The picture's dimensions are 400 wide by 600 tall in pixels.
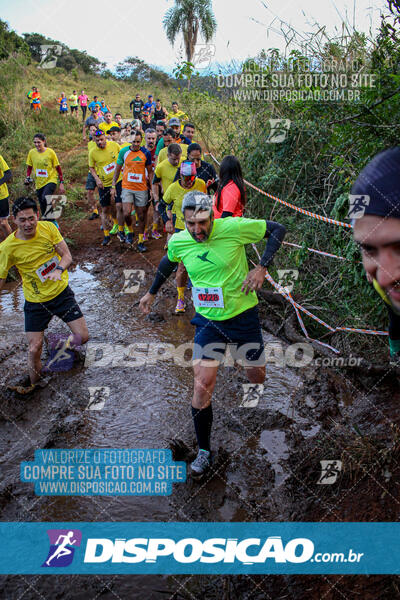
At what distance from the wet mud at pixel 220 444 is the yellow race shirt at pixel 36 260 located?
1.08 metres

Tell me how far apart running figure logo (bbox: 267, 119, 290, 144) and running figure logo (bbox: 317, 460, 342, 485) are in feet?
18.6

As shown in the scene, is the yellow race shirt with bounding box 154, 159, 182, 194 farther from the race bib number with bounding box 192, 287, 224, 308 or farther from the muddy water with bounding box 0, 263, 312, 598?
the race bib number with bounding box 192, 287, 224, 308

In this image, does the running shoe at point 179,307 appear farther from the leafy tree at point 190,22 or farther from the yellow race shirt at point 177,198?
the leafy tree at point 190,22

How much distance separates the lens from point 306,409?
4367mm

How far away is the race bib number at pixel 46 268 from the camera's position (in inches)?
188

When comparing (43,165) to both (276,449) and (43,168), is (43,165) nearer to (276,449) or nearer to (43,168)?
Answer: (43,168)

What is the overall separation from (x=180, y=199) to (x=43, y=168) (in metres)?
4.10

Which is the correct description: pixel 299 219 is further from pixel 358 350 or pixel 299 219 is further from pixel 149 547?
pixel 149 547

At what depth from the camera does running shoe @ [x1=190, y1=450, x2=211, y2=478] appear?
348 centimetres

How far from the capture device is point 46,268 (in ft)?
15.7

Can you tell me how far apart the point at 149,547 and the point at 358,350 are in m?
3.07

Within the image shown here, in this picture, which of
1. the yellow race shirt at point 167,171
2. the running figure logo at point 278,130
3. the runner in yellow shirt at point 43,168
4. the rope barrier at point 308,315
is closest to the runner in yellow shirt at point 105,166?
the runner in yellow shirt at point 43,168

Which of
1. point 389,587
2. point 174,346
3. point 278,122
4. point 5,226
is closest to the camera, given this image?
point 389,587

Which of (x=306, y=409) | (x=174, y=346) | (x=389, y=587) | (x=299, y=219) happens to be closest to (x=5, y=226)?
(x=174, y=346)
